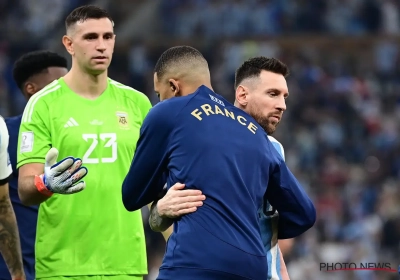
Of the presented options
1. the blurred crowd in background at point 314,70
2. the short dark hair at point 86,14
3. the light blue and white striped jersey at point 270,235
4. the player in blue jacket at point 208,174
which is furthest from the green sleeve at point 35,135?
the blurred crowd in background at point 314,70

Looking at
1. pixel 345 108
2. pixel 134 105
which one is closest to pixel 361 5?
pixel 345 108

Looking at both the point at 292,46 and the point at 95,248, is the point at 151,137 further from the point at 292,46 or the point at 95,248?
the point at 292,46

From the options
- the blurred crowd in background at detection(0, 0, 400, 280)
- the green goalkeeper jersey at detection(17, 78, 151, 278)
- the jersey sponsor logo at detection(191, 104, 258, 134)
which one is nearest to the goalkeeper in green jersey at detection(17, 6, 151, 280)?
the green goalkeeper jersey at detection(17, 78, 151, 278)

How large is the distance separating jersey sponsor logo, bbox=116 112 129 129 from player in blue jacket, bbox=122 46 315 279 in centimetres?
85

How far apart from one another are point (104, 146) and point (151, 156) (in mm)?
1000

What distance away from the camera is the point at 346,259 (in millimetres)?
14336

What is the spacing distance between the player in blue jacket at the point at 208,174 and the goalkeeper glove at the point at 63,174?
0.43 metres

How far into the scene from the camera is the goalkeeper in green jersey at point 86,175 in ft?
17.7

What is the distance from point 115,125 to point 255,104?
3.22 ft

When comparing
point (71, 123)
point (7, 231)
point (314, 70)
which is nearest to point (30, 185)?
point (71, 123)

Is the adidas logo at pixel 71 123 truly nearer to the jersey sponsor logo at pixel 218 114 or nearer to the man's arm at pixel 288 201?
the jersey sponsor logo at pixel 218 114

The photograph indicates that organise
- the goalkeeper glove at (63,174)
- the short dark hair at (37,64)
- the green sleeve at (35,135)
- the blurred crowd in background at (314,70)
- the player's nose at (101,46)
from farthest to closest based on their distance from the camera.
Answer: the blurred crowd in background at (314,70), the short dark hair at (37,64), the player's nose at (101,46), the green sleeve at (35,135), the goalkeeper glove at (63,174)

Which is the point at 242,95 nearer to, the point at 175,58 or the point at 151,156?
the point at 175,58

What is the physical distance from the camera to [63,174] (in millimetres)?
4953
